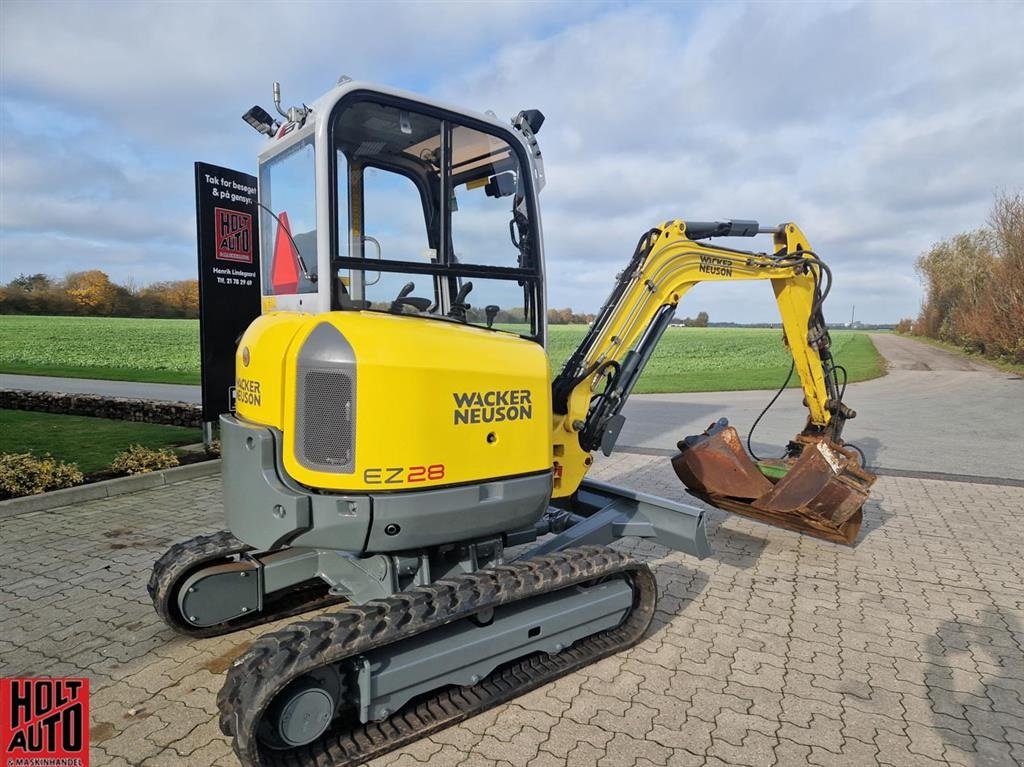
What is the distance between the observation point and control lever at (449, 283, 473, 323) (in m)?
3.46

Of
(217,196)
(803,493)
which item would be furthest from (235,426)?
(217,196)

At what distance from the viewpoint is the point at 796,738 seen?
2.99 meters

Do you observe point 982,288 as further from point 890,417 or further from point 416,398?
point 416,398

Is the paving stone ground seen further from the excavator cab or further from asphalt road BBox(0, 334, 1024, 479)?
asphalt road BBox(0, 334, 1024, 479)

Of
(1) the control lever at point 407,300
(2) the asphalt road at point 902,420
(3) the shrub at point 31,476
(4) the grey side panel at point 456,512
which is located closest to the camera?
(4) the grey side panel at point 456,512

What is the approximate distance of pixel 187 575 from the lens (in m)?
3.71

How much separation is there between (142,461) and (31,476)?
43.8 inches

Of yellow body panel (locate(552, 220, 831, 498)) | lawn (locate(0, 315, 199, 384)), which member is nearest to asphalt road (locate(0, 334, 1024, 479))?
lawn (locate(0, 315, 199, 384))

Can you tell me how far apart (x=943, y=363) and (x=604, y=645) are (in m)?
30.8

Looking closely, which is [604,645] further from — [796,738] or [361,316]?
[361,316]

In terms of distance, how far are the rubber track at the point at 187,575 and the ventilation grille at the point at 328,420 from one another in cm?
109

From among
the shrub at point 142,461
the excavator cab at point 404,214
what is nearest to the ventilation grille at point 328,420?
the excavator cab at point 404,214

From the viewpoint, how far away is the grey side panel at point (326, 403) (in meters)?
2.77

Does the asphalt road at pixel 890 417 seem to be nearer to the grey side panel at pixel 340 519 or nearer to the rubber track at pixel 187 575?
the rubber track at pixel 187 575
